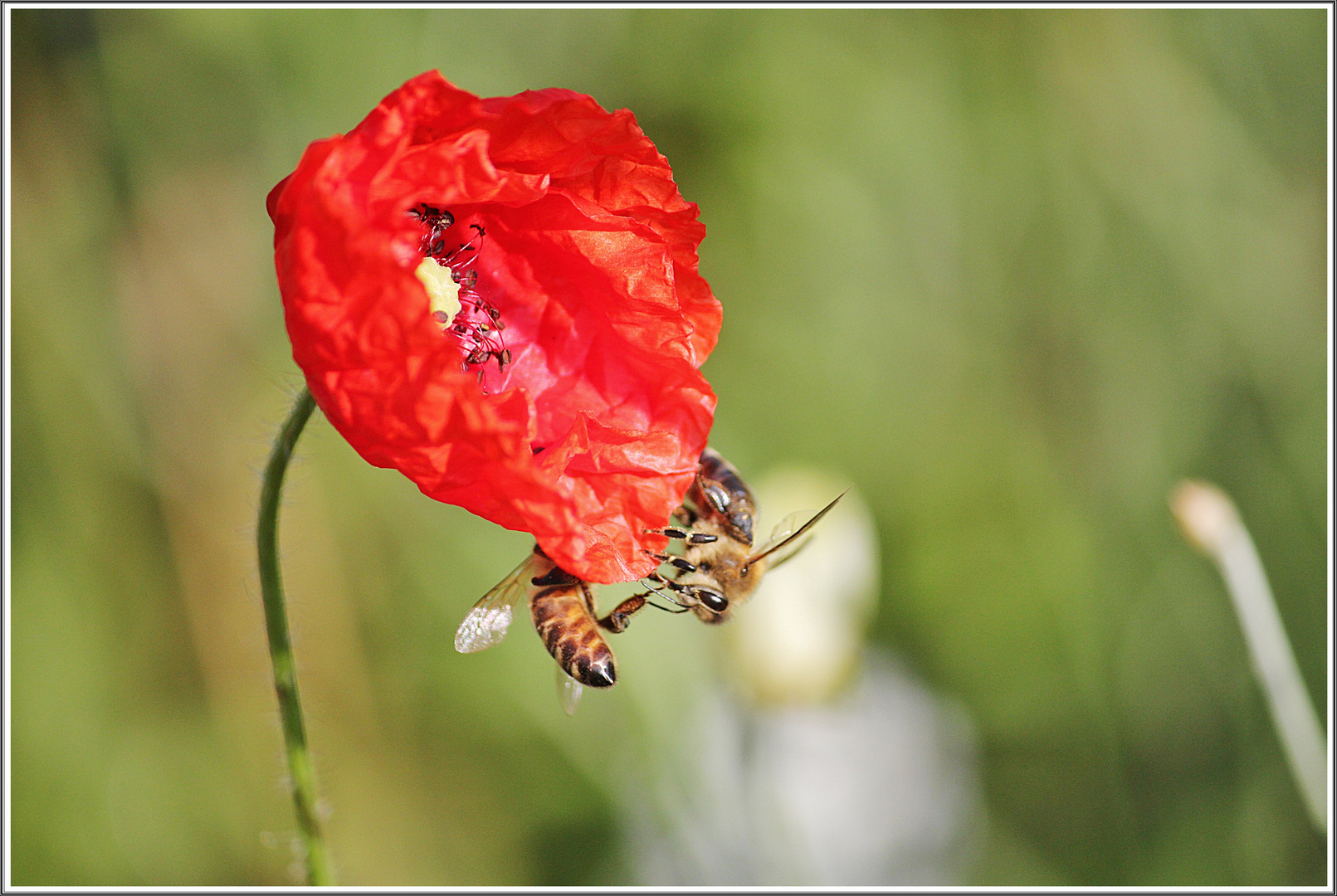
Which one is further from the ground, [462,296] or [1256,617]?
[462,296]

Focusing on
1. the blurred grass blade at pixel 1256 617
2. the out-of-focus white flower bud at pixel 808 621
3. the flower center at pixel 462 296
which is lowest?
the out-of-focus white flower bud at pixel 808 621

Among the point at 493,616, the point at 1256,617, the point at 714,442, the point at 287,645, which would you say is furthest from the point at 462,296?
the point at 714,442

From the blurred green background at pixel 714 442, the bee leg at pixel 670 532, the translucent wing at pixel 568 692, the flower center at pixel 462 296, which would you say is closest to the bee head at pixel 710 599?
the bee leg at pixel 670 532

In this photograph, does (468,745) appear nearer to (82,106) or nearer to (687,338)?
(687,338)

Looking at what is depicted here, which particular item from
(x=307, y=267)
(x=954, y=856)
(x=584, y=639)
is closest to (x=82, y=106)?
(x=307, y=267)

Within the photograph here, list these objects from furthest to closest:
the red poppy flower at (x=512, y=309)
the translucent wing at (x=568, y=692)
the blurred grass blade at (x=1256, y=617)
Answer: the blurred grass blade at (x=1256, y=617), the translucent wing at (x=568, y=692), the red poppy flower at (x=512, y=309)

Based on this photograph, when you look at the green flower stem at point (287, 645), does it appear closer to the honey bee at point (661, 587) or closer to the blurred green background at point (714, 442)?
the honey bee at point (661, 587)

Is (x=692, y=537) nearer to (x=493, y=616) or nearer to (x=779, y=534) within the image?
(x=779, y=534)
